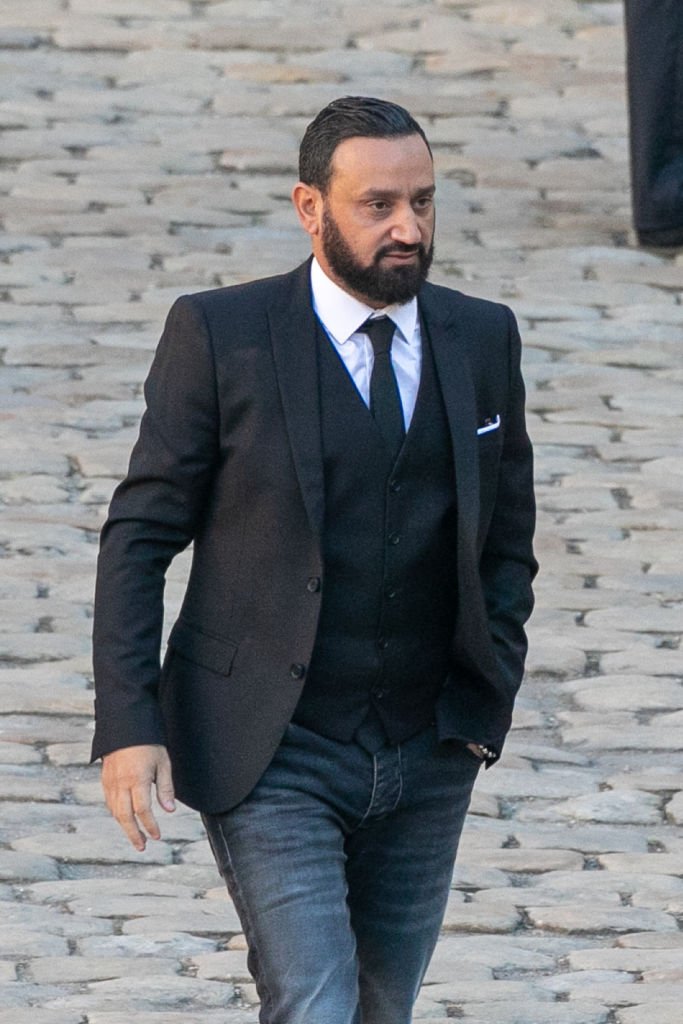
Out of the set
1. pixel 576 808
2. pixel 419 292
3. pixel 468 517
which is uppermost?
pixel 419 292

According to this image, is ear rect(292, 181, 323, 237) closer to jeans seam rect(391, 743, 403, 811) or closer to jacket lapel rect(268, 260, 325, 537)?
jacket lapel rect(268, 260, 325, 537)

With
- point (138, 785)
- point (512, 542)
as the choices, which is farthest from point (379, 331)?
point (138, 785)

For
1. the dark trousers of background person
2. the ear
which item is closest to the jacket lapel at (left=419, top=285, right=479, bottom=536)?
the ear

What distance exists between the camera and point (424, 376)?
12.6 ft

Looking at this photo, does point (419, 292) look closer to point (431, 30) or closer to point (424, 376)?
point (424, 376)

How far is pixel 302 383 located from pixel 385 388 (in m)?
0.15

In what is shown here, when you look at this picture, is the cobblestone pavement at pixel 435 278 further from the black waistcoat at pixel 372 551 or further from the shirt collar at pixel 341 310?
the shirt collar at pixel 341 310

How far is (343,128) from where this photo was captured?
12.2ft

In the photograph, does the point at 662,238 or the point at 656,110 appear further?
the point at 662,238

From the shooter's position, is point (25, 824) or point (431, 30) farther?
point (431, 30)

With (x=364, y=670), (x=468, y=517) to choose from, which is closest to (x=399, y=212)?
(x=468, y=517)

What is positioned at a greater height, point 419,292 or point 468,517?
point 419,292

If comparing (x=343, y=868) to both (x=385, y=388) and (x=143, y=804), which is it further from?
(x=385, y=388)

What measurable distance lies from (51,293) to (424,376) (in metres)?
6.57
